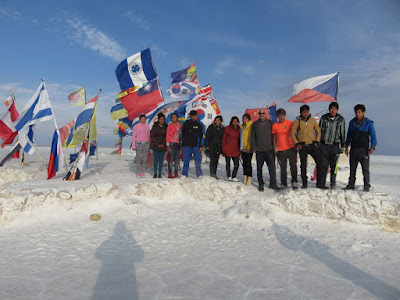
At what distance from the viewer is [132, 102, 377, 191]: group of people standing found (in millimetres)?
5207

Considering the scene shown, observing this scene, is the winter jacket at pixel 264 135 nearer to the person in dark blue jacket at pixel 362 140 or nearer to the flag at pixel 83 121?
the person in dark blue jacket at pixel 362 140

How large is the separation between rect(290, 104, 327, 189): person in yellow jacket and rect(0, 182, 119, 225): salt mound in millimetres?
4151

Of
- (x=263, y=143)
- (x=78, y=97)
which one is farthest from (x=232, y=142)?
(x=78, y=97)

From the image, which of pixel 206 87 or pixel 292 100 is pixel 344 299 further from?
pixel 206 87

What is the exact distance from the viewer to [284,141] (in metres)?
5.58

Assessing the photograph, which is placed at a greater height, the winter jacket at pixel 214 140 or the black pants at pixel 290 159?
the winter jacket at pixel 214 140

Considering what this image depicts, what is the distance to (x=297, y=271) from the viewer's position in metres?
2.95

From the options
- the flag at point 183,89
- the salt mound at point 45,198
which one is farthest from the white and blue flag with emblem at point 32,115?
the flag at point 183,89

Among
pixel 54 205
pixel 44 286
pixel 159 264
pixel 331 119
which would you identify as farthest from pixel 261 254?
pixel 54 205

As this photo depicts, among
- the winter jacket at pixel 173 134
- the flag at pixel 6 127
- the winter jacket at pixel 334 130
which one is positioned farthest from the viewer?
the flag at pixel 6 127

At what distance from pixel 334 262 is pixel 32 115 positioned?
297 inches

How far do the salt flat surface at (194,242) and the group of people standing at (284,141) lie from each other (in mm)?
681

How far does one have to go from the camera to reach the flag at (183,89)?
13873 mm

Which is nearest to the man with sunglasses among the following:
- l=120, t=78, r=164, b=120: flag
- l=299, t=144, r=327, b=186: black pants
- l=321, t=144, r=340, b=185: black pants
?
l=299, t=144, r=327, b=186: black pants
